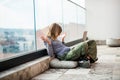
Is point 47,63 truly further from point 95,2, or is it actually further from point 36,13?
point 95,2

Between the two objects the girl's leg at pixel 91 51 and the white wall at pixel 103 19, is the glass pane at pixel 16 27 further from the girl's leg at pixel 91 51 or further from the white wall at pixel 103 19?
the white wall at pixel 103 19

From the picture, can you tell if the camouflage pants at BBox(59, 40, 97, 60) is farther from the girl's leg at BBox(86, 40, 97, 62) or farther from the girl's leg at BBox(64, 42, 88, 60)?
the girl's leg at BBox(86, 40, 97, 62)

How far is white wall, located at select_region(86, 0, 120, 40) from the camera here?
30.5 feet

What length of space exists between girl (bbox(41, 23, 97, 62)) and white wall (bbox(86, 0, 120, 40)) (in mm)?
5089

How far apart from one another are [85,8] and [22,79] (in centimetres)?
695

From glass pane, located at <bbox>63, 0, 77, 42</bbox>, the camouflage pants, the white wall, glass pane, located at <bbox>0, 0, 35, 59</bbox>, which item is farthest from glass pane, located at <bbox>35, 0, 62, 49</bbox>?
the white wall

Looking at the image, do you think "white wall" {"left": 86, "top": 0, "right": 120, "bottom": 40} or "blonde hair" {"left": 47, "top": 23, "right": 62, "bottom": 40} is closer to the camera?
Answer: "blonde hair" {"left": 47, "top": 23, "right": 62, "bottom": 40}

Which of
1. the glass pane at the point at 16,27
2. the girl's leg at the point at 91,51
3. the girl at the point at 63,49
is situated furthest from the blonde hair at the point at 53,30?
the girl's leg at the point at 91,51

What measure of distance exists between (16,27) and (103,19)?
21.3 feet

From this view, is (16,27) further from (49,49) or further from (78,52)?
(78,52)

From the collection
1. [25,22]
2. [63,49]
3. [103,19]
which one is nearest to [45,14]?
[63,49]

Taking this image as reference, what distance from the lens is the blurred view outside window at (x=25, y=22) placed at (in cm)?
315

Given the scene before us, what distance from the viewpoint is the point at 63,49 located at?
4.41 m

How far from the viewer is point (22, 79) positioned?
307 centimetres
